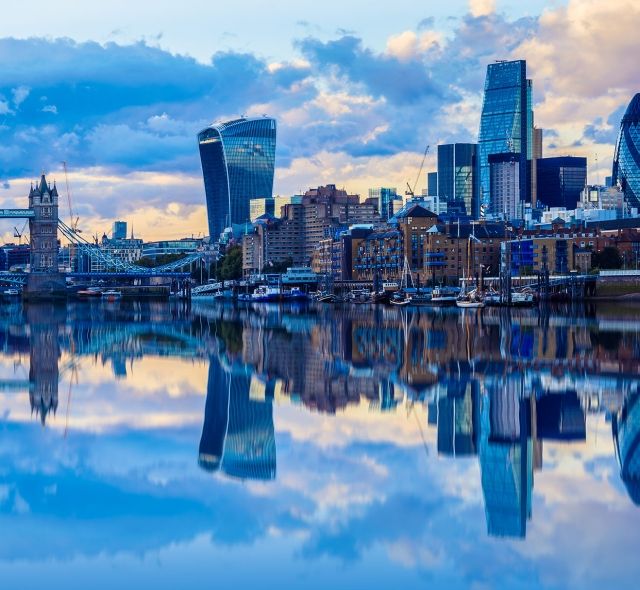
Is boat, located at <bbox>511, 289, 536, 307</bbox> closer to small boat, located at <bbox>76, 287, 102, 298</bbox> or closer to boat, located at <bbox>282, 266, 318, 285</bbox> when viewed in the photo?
boat, located at <bbox>282, 266, 318, 285</bbox>

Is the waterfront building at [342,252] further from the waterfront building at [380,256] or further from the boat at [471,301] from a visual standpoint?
the boat at [471,301]

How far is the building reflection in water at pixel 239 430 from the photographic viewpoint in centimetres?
1711

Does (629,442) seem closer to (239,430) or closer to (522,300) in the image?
(239,430)

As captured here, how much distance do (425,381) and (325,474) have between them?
1065 cm

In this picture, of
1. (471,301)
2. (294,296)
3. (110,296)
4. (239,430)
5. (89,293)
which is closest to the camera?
(239,430)

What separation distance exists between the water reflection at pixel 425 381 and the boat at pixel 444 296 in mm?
29417

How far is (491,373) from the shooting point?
1107 inches

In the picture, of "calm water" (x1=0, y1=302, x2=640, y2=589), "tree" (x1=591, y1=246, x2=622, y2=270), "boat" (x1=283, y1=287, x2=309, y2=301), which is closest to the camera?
"calm water" (x1=0, y1=302, x2=640, y2=589)

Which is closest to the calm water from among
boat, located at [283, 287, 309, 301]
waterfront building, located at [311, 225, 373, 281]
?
boat, located at [283, 287, 309, 301]

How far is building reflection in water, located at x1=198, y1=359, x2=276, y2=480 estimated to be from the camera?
1711 cm

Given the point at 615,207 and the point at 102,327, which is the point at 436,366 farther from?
the point at 615,207

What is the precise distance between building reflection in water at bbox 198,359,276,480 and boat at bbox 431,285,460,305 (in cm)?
5645

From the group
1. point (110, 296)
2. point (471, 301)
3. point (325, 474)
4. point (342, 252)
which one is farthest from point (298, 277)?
point (325, 474)

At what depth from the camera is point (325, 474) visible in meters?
16.5
